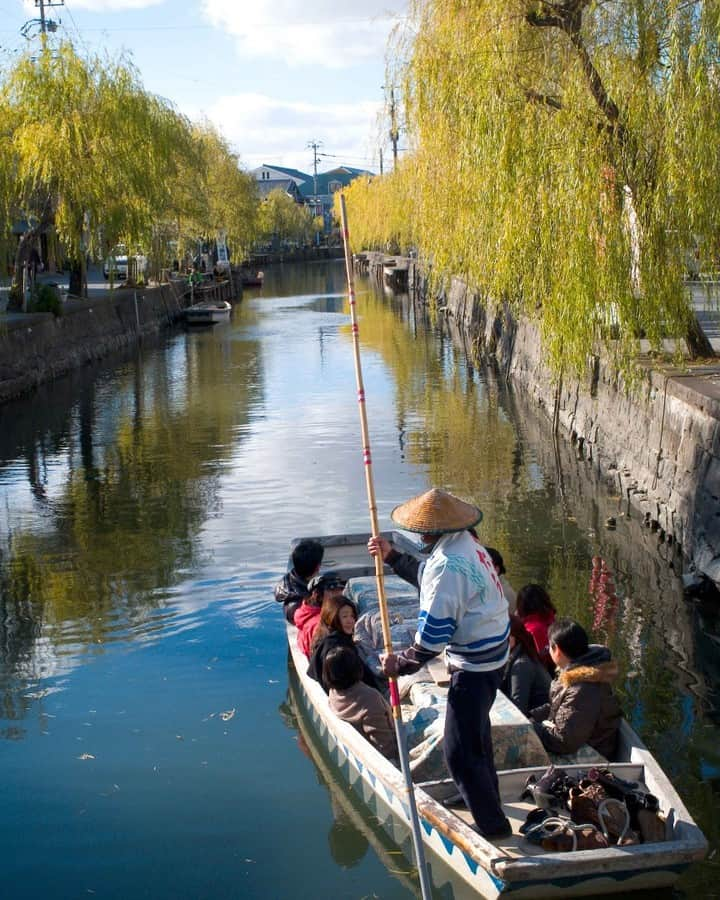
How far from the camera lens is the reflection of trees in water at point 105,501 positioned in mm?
9578

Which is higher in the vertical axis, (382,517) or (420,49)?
(420,49)

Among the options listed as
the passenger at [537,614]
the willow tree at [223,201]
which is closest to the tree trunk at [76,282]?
the willow tree at [223,201]

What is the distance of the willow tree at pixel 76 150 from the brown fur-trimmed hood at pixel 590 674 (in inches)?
757

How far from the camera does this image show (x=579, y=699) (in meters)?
5.71

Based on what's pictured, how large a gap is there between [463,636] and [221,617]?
493 centimetres

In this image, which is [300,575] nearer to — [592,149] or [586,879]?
[586,879]

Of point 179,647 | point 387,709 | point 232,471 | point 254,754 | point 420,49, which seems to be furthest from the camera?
point 232,471

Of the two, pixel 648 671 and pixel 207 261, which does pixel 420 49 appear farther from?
pixel 207 261

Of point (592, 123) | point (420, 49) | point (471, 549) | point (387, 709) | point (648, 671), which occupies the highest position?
point (420, 49)

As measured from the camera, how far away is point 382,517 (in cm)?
1198

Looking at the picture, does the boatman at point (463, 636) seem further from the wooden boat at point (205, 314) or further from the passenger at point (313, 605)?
the wooden boat at point (205, 314)

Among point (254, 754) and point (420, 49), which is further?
point (420, 49)

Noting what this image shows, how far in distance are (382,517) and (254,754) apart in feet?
17.2

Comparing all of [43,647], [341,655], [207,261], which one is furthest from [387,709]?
[207,261]
